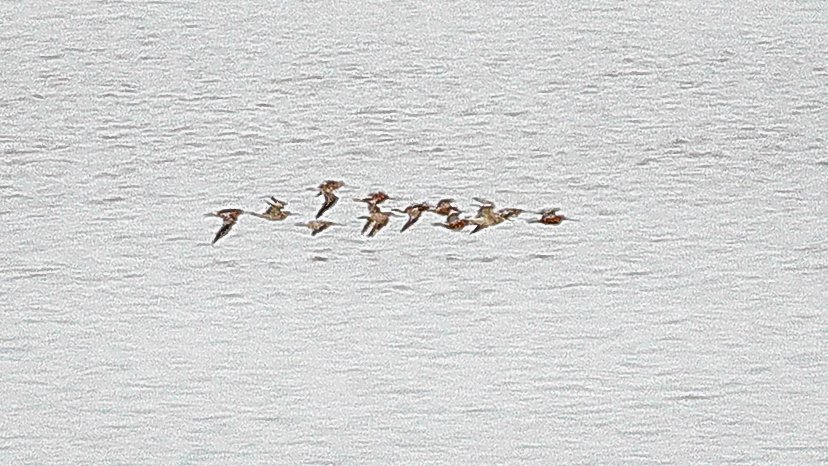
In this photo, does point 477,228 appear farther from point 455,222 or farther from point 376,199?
point 376,199

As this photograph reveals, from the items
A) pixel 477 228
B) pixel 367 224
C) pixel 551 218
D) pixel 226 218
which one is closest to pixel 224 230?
pixel 226 218

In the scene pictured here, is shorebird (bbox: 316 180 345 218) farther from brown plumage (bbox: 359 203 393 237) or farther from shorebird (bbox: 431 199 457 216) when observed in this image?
shorebird (bbox: 431 199 457 216)

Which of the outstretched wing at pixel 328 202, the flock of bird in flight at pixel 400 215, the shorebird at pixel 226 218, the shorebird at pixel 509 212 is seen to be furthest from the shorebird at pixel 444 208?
the shorebird at pixel 226 218

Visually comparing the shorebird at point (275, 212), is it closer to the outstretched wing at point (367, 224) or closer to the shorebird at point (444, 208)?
the outstretched wing at point (367, 224)

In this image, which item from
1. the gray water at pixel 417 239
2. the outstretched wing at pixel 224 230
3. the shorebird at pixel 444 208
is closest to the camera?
the gray water at pixel 417 239

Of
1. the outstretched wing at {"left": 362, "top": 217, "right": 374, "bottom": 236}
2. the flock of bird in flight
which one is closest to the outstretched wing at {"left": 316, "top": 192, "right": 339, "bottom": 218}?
the flock of bird in flight

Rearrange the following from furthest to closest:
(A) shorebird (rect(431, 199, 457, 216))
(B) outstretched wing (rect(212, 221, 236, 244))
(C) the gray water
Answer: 1. (A) shorebird (rect(431, 199, 457, 216))
2. (B) outstretched wing (rect(212, 221, 236, 244))
3. (C) the gray water

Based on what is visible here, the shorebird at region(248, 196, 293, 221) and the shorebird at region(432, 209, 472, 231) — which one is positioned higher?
the shorebird at region(248, 196, 293, 221)
